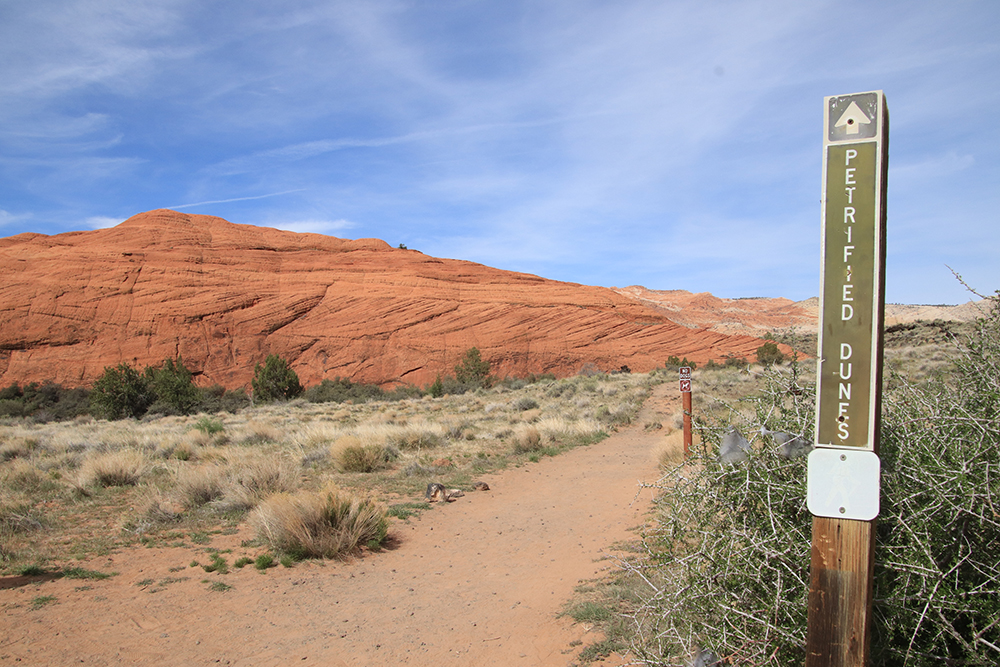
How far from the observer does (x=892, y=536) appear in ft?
8.48

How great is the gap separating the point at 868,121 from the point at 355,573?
6400 millimetres

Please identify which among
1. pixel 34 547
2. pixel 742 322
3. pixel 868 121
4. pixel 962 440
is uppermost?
pixel 742 322

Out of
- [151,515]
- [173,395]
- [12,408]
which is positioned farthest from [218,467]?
[12,408]

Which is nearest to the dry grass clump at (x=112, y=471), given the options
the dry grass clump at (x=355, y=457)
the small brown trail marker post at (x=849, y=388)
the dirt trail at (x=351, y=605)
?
the dry grass clump at (x=355, y=457)

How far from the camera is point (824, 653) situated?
6.94ft

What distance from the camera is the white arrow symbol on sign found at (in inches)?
84.5

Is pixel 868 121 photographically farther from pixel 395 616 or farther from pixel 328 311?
pixel 328 311

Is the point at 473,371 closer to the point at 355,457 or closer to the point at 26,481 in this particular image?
the point at 355,457

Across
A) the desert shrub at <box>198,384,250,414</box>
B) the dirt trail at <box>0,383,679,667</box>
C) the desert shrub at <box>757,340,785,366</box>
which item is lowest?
the desert shrub at <box>198,384,250,414</box>

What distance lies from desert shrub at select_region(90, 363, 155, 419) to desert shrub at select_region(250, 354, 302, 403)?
702 centimetres

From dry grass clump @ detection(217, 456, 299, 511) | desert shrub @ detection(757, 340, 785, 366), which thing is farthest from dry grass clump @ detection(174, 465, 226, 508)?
desert shrub @ detection(757, 340, 785, 366)

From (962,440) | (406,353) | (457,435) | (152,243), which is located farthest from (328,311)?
(962,440)

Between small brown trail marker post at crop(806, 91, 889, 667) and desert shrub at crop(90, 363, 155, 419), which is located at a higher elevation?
small brown trail marker post at crop(806, 91, 889, 667)

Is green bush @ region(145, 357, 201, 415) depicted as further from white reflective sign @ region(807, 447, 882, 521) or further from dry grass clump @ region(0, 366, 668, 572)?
white reflective sign @ region(807, 447, 882, 521)
